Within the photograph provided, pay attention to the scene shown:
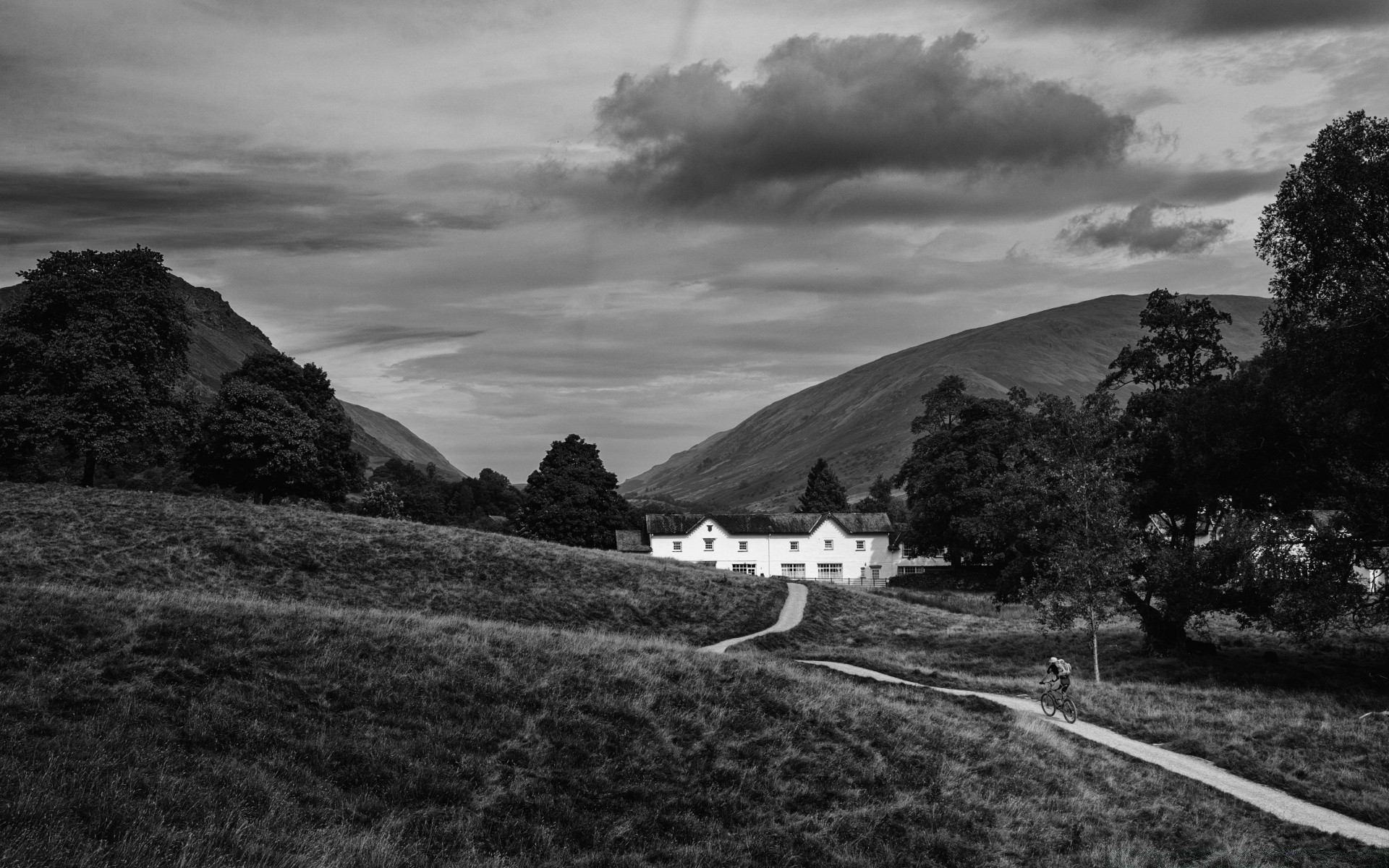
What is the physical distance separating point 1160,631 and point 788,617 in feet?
70.3

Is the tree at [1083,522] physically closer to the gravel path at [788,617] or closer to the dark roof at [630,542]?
the gravel path at [788,617]

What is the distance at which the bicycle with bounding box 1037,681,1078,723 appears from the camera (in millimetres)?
30344

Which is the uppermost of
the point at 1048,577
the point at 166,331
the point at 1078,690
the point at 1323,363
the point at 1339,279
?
the point at 166,331

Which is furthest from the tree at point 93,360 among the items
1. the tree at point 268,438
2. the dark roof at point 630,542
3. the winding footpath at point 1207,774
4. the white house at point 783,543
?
the white house at point 783,543

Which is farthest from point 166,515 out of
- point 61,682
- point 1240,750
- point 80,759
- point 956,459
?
point 956,459

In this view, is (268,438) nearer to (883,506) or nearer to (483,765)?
(483,765)

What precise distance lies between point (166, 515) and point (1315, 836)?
172 ft

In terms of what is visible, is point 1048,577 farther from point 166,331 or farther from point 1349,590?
point 166,331

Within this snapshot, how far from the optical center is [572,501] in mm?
108000

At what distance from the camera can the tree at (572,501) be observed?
107438mm

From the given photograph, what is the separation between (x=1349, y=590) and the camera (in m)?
31.9

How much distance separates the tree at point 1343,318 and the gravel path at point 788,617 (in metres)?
25.2

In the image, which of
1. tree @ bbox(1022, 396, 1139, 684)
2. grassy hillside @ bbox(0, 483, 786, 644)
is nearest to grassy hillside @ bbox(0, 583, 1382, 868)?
grassy hillside @ bbox(0, 483, 786, 644)

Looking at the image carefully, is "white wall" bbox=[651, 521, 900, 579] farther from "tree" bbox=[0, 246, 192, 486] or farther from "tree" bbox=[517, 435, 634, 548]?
"tree" bbox=[0, 246, 192, 486]
